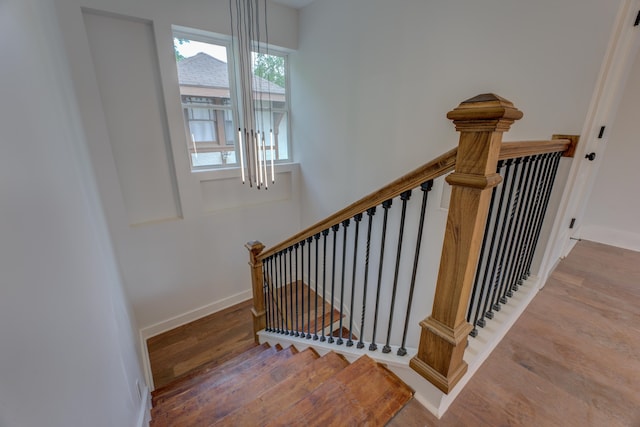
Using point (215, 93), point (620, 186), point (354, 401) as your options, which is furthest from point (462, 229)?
point (215, 93)

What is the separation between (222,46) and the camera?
3201 millimetres

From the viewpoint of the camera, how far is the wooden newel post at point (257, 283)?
261 centimetres

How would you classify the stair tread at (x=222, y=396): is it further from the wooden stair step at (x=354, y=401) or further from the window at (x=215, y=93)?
the window at (x=215, y=93)

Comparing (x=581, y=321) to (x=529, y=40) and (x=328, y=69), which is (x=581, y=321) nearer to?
(x=529, y=40)

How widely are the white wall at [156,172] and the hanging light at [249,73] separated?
14 cm

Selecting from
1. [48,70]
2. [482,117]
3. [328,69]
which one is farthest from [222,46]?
[482,117]

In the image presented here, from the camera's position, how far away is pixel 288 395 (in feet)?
4.87

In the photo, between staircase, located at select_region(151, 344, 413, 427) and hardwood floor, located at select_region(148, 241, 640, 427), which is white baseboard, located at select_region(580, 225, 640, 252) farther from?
staircase, located at select_region(151, 344, 413, 427)

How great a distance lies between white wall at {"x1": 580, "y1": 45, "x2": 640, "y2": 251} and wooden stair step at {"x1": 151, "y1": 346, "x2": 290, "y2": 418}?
3.27m

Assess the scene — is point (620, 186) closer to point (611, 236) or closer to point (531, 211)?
point (611, 236)

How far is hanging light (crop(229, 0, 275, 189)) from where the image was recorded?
2.98m

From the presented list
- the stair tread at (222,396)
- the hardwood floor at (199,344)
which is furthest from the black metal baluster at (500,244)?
the hardwood floor at (199,344)

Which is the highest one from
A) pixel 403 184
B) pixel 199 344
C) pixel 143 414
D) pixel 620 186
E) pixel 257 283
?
pixel 403 184

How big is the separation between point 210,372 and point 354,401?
1.96m
